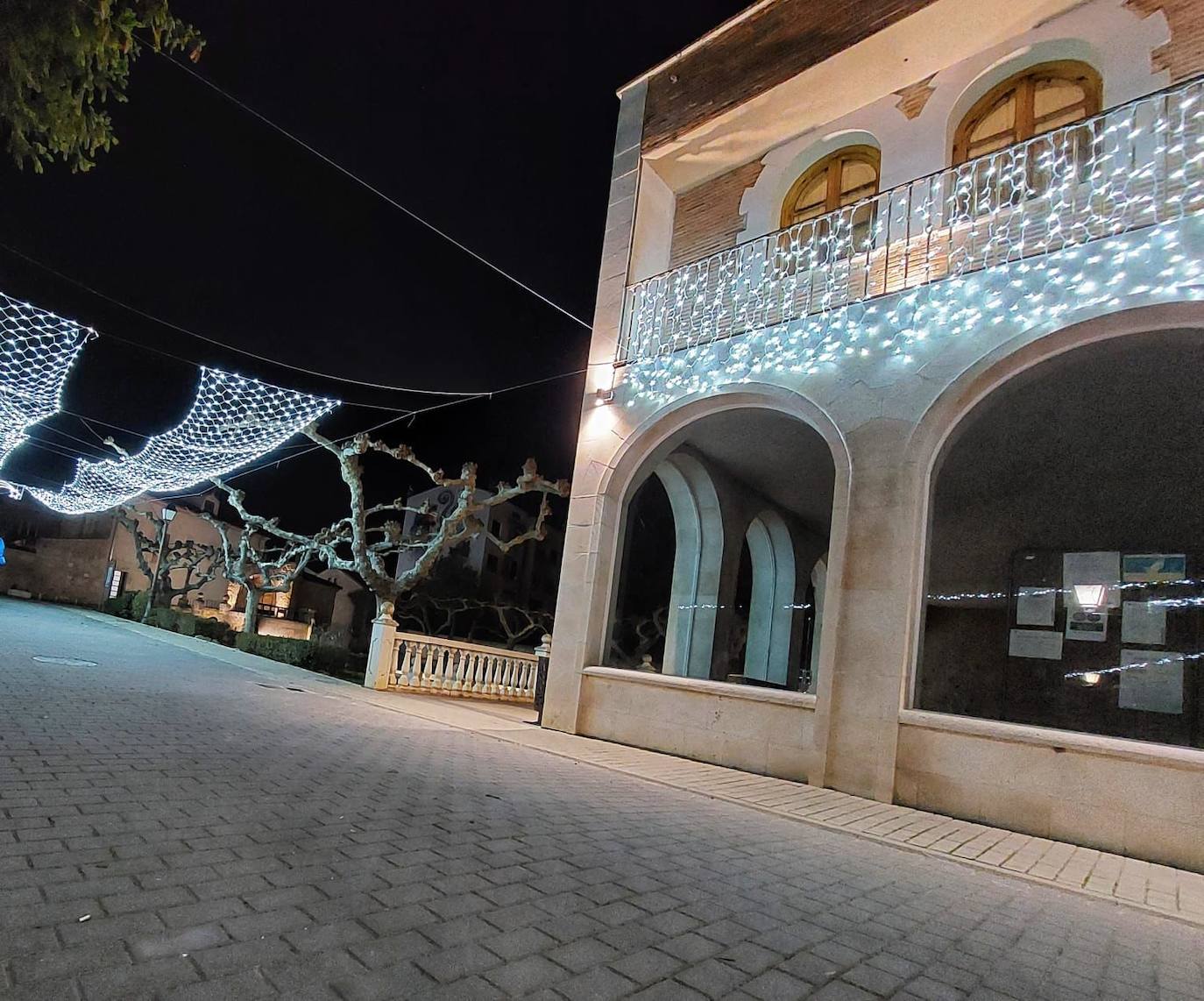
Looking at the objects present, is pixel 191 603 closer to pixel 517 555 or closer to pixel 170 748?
pixel 517 555

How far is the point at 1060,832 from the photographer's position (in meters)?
5.28

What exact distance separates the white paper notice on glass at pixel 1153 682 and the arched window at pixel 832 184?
6056mm

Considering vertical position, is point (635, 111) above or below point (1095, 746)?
above

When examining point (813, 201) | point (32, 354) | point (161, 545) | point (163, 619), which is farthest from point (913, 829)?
point (161, 545)

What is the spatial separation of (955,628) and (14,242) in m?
12.1

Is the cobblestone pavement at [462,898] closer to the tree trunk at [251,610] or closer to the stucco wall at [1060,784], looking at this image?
the stucco wall at [1060,784]

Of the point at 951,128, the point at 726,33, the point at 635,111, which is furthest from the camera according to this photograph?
the point at 635,111

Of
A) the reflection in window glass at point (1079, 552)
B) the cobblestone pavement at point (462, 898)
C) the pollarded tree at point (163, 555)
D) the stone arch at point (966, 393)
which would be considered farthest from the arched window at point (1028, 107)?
the pollarded tree at point (163, 555)

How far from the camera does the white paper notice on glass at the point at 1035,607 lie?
8.54 meters

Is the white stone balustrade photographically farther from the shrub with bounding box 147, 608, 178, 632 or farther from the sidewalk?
the shrub with bounding box 147, 608, 178, 632

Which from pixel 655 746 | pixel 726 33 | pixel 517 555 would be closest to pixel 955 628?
pixel 655 746

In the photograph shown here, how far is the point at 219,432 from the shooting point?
14234mm

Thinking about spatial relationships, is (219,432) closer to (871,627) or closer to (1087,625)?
(871,627)

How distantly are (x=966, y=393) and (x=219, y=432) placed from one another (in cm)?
1353
